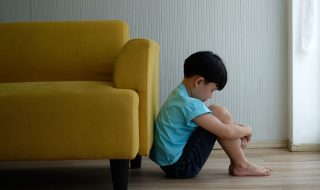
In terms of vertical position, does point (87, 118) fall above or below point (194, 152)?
above

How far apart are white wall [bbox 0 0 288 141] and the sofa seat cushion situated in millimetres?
976

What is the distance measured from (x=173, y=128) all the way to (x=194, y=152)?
0.12 metres

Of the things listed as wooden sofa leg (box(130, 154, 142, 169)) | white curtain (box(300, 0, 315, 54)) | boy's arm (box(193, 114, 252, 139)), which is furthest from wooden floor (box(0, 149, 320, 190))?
white curtain (box(300, 0, 315, 54))

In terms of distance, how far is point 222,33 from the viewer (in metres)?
2.31

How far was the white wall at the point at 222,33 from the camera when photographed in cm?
230

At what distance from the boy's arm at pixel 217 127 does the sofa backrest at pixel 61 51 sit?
0.54m

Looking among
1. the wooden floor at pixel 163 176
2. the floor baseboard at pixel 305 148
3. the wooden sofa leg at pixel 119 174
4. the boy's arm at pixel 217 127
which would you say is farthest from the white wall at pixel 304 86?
the wooden sofa leg at pixel 119 174

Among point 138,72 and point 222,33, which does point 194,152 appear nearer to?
point 138,72

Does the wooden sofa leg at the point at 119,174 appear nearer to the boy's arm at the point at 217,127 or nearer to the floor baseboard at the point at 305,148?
the boy's arm at the point at 217,127

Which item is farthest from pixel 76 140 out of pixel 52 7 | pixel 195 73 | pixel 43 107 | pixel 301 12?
pixel 301 12

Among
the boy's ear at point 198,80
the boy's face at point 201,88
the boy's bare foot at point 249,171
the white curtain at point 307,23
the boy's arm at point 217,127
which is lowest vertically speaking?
the boy's bare foot at point 249,171

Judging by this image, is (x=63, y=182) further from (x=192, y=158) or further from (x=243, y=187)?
(x=243, y=187)

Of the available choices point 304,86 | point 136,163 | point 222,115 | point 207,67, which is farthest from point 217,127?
point 304,86

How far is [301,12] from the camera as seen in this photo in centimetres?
218
